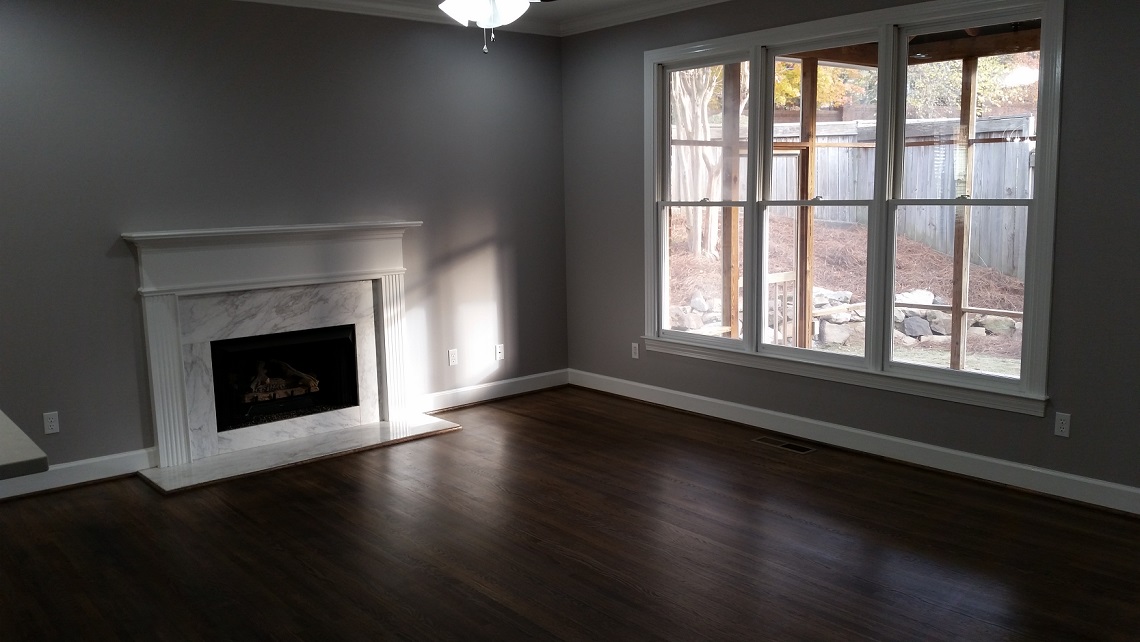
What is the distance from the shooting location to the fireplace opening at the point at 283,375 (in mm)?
5020

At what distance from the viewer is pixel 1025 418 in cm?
414

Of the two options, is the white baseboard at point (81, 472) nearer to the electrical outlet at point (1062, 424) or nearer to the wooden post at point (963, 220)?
the wooden post at point (963, 220)

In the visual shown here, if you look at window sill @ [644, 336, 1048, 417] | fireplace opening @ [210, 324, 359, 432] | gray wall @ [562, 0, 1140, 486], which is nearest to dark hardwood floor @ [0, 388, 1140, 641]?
gray wall @ [562, 0, 1140, 486]

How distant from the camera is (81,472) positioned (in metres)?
4.56

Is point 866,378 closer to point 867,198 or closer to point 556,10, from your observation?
point 867,198

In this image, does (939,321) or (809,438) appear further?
(809,438)

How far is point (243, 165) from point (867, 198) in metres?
3.56

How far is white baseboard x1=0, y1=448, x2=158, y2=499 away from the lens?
436 centimetres

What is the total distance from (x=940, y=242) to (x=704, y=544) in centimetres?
207

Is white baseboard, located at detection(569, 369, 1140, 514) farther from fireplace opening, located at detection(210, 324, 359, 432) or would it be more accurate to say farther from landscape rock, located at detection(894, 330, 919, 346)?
fireplace opening, located at detection(210, 324, 359, 432)

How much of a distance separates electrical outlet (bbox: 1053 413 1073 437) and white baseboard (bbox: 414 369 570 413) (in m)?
3.55

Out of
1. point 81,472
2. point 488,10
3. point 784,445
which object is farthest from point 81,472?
point 784,445

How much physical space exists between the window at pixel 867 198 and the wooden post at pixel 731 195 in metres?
0.01

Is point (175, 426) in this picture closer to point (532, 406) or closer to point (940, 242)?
point (532, 406)
